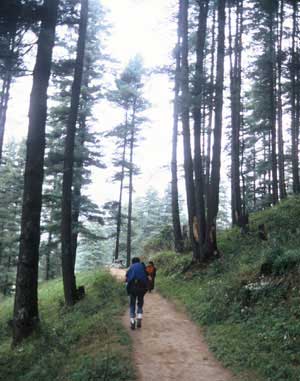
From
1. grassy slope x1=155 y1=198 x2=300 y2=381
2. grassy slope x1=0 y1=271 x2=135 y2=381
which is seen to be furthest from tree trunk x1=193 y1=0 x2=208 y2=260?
grassy slope x1=0 y1=271 x2=135 y2=381

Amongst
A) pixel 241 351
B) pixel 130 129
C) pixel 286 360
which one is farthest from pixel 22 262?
pixel 130 129

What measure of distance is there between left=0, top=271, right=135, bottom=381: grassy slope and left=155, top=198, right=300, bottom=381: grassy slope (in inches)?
82.5

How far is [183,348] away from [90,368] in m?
2.33

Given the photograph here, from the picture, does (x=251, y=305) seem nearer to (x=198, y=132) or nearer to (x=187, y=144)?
(x=198, y=132)

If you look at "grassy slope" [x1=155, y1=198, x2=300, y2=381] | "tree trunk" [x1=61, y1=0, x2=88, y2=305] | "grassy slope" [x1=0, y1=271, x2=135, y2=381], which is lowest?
"grassy slope" [x1=0, y1=271, x2=135, y2=381]

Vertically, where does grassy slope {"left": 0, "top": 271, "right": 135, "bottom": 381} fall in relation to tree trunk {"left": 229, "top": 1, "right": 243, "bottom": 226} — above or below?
below

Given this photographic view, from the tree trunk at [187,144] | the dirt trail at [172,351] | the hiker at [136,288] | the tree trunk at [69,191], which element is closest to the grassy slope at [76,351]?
the dirt trail at [172,351]

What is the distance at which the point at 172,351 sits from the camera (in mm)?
8000

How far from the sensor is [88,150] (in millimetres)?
20422

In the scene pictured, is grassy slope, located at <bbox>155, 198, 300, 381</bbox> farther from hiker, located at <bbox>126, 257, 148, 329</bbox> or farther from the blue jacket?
the blue jacket

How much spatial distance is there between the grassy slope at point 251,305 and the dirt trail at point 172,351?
305 millimetres

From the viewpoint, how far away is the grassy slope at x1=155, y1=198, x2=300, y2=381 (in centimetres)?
667

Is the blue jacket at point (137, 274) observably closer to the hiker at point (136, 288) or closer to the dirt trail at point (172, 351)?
the hiker at point (136, 288)

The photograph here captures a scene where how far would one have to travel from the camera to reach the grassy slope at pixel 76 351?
6.72 m
